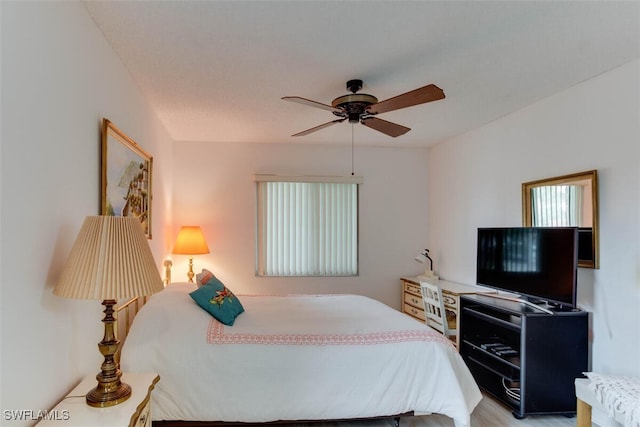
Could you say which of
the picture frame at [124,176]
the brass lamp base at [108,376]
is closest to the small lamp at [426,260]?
the picture frame at [124,176]

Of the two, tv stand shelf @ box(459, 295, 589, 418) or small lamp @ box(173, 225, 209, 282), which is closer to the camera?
tv stand shelf @ box(459, 295, 589, 418)

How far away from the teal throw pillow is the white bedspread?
2.4 inches

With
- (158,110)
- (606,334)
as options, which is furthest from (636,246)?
(158,110)

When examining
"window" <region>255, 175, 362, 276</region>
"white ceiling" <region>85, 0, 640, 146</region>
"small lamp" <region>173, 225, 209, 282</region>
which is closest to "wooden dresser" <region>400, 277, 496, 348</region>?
"window" <region>255, 175, 362, 276</region>

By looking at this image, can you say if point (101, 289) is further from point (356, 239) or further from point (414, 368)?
point (356, 239)

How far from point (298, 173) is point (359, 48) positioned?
8.35ft

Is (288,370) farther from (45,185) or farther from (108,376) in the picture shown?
(45,185)

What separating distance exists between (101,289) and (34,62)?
86 centimetres

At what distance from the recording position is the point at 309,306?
305cm

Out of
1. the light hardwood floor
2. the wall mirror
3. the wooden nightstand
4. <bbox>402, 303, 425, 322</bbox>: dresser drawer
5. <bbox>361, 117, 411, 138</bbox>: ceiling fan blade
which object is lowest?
the light hardwood floor

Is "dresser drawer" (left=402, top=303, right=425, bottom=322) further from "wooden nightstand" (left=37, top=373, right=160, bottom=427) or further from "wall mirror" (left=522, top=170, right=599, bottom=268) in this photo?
"wooden nightstand" (left=37, top=373, right=160, bottom=427)

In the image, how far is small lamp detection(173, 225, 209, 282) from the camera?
396cm

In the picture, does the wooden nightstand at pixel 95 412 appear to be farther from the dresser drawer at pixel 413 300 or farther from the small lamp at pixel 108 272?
the dresser drawer at pixel 413 300

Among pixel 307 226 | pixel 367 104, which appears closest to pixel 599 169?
pixel 367 104
